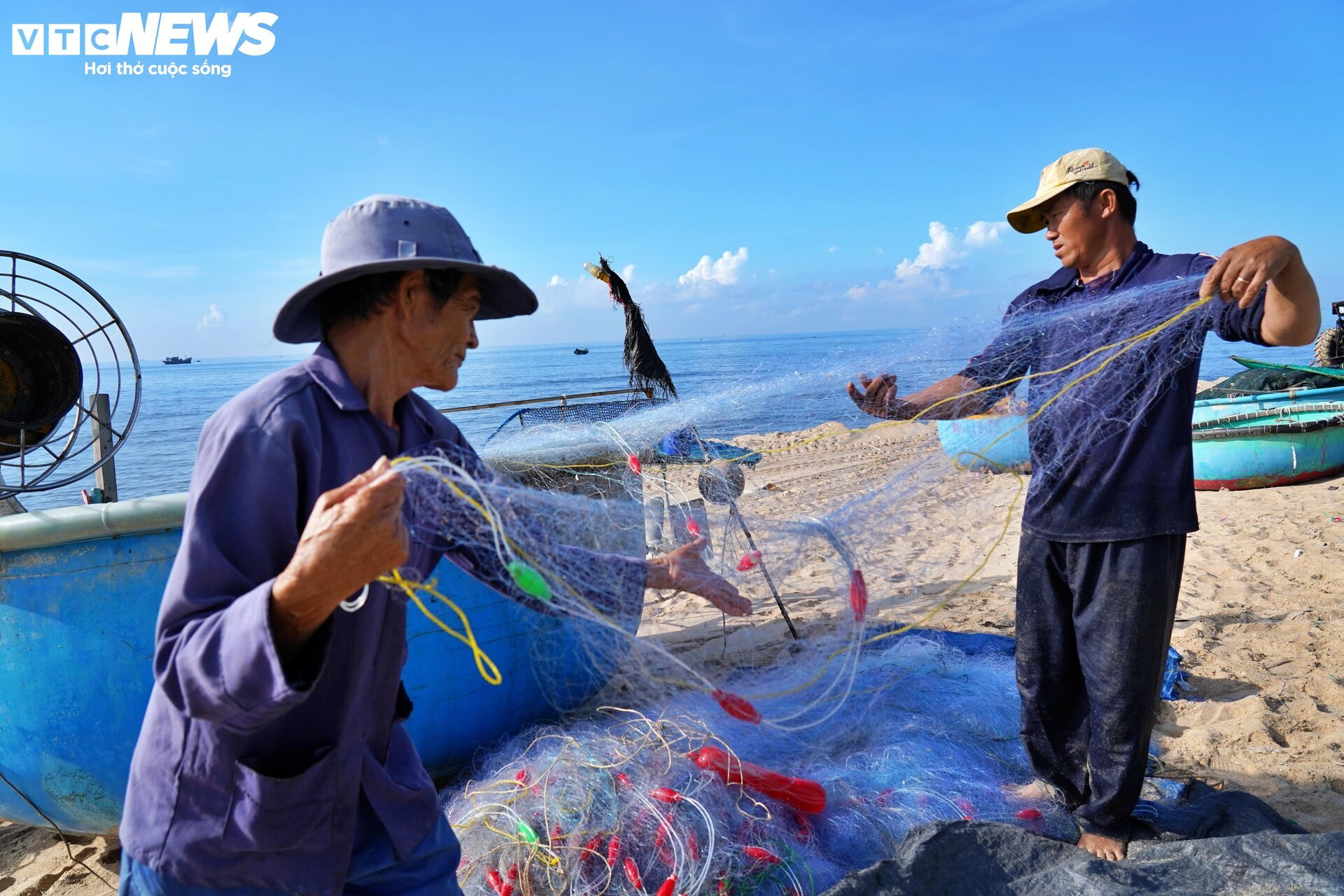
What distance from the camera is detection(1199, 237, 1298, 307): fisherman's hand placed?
2.40m

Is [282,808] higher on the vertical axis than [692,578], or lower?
lower

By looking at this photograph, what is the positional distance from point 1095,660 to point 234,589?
8.82 feet

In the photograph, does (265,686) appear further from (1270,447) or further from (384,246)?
(1270,447)

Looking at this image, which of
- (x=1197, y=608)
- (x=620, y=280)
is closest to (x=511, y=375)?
(x=620, y=280)

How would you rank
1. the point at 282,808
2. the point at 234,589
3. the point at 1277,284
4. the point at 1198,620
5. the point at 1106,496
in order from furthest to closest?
the point at 1198,620 → the point at 1106,496 → the point at 1277,284 → the point at 282,808 → the point at 234,589

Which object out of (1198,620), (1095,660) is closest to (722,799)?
(1095,660)

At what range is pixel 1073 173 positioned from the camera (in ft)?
9.30

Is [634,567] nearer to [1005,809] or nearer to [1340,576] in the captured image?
[1005,809]

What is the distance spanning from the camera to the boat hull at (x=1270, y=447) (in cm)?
893

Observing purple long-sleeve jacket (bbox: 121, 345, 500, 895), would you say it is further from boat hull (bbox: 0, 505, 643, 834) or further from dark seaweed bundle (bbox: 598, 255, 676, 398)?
dark seaweed bundle (bbox: 598, 255, 676, 398)

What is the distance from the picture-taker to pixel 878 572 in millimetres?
3221

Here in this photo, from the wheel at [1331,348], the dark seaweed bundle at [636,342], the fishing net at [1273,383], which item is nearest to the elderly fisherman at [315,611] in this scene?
the dark seaweed bundle at [636,342]

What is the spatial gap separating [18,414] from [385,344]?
303 cm

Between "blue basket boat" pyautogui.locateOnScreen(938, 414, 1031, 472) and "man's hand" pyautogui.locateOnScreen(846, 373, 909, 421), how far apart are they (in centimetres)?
28
